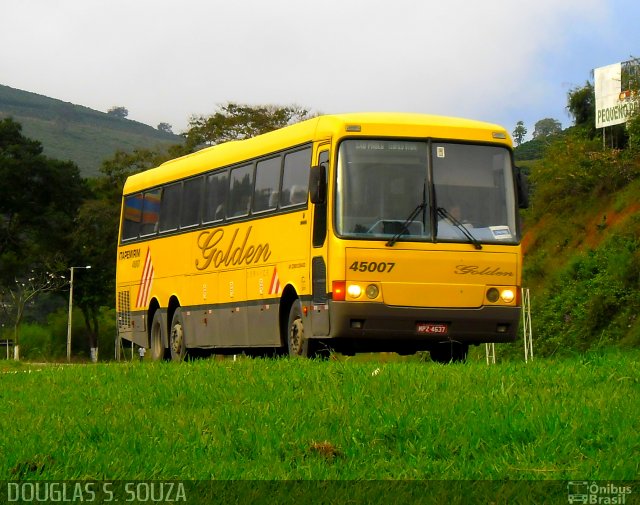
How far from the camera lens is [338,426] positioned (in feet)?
34.3

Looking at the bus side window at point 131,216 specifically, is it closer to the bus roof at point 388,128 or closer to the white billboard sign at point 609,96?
→ the bus roof at point 388,128

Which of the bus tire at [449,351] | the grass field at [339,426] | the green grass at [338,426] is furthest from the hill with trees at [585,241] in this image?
the grass field at [339,426]

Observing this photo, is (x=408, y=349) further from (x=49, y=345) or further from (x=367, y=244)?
(x=49, y=345)

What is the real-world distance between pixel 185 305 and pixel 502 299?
8065mm

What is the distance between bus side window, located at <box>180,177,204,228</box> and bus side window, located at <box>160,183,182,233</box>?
0.90 ft

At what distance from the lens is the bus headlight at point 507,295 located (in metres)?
20.9

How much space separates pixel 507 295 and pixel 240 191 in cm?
567

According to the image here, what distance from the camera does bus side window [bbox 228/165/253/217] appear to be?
2417 cm

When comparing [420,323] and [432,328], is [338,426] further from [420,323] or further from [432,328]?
[432,328]

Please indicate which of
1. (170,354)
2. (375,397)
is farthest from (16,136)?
(375,397)

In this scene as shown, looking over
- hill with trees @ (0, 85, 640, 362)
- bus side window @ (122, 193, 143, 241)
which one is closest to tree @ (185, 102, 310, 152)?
hill with trees @ (0, 85, 640, 362)

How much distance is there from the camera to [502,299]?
68.4 ft

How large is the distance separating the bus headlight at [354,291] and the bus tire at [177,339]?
7.36m

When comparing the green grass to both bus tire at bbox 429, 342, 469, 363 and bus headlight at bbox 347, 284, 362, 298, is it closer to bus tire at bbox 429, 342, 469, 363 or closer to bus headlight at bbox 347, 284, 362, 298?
bus headlight at bbox 347, 284, 362, 298
